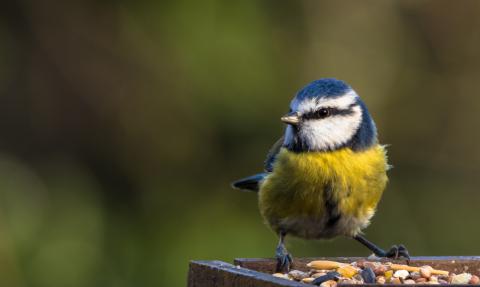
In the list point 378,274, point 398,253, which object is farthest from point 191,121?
point 378,274

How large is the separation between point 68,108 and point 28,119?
31 cm

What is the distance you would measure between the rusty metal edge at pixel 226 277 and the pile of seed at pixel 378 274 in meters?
0.26

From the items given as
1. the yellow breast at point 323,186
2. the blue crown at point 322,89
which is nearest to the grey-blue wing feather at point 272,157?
the yellow breast at point 323,186

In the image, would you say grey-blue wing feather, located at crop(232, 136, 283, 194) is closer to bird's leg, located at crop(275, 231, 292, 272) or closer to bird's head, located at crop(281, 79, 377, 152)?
bird's head, located at crop(281, 79, 377, 152)

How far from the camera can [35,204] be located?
5.99 meters

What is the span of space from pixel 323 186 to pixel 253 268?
0.61 meters

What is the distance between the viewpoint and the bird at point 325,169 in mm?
4133

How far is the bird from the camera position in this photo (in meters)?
4.13

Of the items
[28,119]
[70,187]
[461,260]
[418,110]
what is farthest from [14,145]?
[461,260]

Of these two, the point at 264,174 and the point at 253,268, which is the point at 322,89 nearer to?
the point at 264,174

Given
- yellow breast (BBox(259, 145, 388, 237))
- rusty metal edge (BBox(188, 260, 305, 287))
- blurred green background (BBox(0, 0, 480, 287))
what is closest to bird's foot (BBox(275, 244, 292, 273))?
rusty metal edge (BBox(188, 260, 305, 287))

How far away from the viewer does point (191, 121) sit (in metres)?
6.60

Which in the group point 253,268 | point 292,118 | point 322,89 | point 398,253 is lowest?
point 253,268

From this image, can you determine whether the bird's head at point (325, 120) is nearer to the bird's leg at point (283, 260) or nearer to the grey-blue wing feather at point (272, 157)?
the grey-blue wing feather at point (272, 157)
